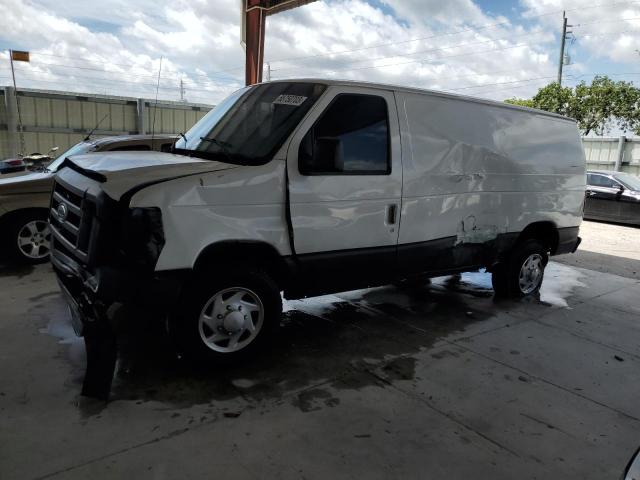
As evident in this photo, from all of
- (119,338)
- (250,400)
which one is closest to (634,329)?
(250,400)

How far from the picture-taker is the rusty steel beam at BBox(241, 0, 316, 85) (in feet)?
44.1

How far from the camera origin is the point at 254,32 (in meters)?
13.8

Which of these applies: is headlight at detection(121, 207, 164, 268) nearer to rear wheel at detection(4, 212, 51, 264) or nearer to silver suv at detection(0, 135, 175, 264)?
silver suv at detection(0, 135, 175, 264)

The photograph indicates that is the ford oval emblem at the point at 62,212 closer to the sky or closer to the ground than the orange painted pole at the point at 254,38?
closer to the ground

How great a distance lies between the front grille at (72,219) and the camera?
322 centimetres

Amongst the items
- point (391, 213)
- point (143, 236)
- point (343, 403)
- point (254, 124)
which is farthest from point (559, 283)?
point (143, 236)

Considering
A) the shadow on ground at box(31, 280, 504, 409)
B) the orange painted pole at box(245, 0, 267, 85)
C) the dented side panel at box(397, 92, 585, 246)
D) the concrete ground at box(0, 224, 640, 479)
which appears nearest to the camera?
the concrete ground at box(0, 224, 640, 479)

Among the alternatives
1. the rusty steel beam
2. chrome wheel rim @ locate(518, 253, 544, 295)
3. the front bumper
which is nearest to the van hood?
the front bumper

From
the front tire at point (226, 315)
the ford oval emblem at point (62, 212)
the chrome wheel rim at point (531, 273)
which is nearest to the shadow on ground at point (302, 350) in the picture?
Answer: the front tire at point (226, 315)

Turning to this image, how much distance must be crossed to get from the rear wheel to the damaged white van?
2.76 meters

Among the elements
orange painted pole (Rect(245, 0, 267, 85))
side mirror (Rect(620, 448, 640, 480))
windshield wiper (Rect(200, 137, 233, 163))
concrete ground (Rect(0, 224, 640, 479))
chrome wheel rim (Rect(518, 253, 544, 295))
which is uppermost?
orange painted pole (Rect(245, 0, 267, 85))

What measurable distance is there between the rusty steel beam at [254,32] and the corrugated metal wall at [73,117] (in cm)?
678

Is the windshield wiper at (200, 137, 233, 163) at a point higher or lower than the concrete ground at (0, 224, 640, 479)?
higher

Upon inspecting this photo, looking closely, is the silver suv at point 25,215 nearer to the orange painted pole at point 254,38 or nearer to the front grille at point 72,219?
the front grille at point 72,219
